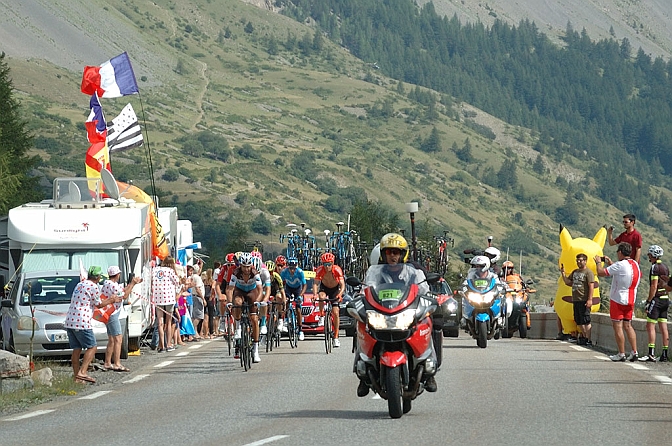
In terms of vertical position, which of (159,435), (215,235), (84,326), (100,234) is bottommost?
(159,435)

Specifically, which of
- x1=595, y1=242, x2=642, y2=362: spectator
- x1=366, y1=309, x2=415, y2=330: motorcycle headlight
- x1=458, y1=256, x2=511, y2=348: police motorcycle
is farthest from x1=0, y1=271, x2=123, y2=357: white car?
x1=366, y1=309, x2=415, y2=330: motorcycle headlight

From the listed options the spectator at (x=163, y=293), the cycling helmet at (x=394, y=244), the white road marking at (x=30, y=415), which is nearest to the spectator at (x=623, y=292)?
the cycling helmet at (x=394, y=244)

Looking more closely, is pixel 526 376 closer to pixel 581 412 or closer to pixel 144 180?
pixel 581 412

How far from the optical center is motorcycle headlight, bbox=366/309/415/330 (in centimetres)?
1307

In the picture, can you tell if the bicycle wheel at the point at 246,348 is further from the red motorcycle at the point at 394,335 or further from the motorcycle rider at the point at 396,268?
the red motorcycle at the point at 394,335

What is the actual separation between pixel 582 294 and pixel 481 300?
1.89 meters

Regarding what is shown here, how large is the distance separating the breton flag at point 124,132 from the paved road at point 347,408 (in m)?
16.3

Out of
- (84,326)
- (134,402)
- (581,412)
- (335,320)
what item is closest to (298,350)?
(335,320)

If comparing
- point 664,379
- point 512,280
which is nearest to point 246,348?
point 664,379

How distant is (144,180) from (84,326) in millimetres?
167771

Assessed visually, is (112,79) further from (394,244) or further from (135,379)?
(394,244)

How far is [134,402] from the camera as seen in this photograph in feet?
51.0

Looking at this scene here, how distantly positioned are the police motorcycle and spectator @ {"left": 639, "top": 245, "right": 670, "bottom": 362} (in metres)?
4.55

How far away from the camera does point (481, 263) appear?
25.9 m
